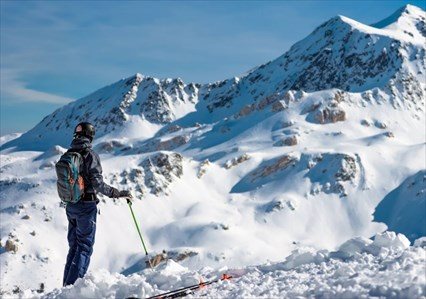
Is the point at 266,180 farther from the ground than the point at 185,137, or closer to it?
closer to it

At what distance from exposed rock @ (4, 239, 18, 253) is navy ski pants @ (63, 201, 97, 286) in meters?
94.7

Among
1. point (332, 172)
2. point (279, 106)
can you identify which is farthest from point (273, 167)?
point (279, 106)

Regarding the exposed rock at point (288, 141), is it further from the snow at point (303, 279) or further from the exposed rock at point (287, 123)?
the snow at point (303, 279)

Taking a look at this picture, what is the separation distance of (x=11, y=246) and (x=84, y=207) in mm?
95898

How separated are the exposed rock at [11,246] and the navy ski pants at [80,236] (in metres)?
94.7

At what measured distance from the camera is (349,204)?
134000 millimetres

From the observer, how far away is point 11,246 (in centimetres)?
9981

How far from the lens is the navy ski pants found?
1105 cm

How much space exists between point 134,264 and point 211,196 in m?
36.1

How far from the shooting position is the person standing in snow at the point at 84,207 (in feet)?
35.5

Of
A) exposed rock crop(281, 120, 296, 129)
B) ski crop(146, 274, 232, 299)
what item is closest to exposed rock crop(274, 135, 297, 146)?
exposed rock crop(281, 120, 296, 129)

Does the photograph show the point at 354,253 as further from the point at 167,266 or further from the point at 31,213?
the point at 31,213

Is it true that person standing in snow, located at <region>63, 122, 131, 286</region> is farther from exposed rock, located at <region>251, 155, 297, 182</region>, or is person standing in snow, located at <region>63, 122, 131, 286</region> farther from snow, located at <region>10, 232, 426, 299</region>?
exposed rock, located at <region>251, 155, 297, 182</region>

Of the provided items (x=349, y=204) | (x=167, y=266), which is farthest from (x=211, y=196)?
(x=167, y=266)
